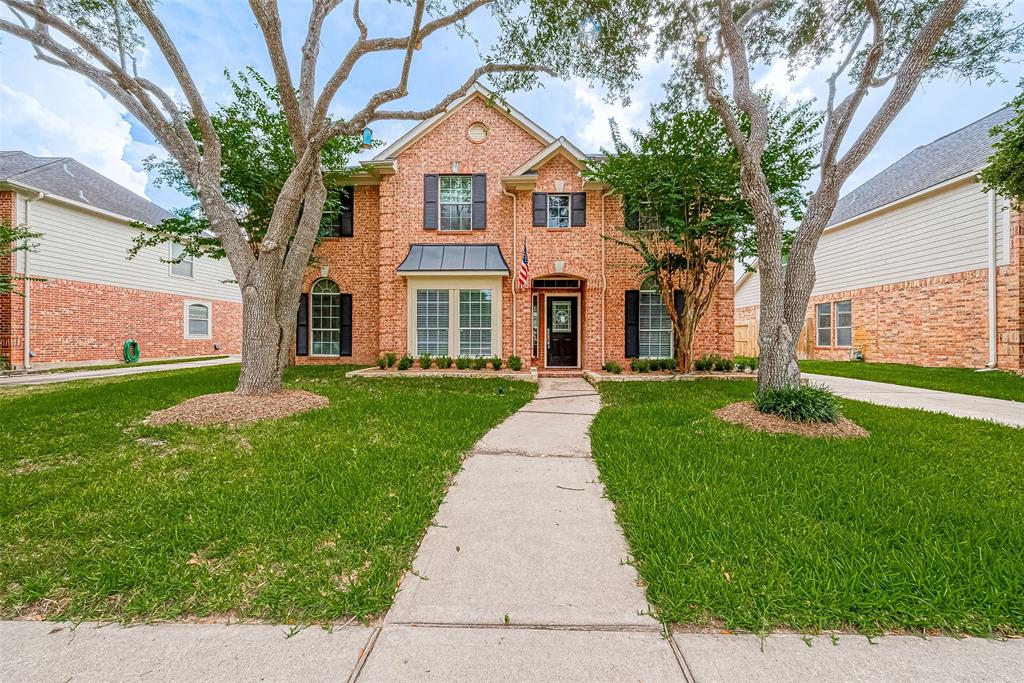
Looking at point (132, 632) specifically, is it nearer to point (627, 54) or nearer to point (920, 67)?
point (920, 67)

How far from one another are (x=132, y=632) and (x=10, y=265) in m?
16.1

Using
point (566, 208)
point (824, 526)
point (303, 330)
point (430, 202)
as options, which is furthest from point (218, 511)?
point (303, 330)

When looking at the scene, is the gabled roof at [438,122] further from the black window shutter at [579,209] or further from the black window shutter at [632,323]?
the black window shutter at [632,323]

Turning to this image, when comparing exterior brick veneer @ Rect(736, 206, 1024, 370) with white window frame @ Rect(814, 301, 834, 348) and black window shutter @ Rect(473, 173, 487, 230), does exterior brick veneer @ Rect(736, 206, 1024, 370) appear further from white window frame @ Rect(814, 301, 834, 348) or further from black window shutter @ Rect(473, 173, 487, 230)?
black window shutter @ Rect(473, 173, 487, 230)

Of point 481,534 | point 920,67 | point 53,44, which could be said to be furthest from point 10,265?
point 920,67

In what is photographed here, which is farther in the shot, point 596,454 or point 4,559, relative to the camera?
point 596,454

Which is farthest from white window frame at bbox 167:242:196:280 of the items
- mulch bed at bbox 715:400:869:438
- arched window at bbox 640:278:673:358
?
mulch bed at bbox 715:400:869:438

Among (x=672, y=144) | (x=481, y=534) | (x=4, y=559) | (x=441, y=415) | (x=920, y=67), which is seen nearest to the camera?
(x=4, y=559)

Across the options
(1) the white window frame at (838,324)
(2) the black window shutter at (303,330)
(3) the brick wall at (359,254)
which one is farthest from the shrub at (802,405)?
(1) the white window frame at (838,324)

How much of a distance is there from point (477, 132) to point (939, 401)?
471 inches

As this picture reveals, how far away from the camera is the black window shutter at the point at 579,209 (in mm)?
10688

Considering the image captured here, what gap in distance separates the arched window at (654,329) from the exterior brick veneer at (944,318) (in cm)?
929

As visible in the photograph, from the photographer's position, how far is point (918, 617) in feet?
6.01

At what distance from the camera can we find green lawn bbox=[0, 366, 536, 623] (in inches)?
79.6
